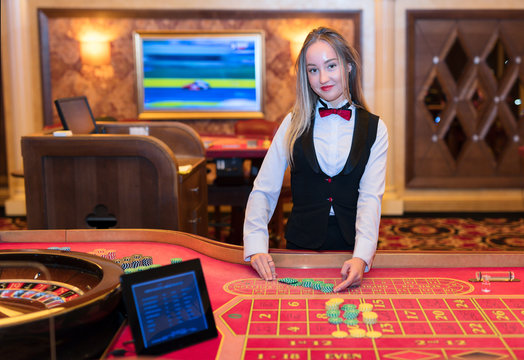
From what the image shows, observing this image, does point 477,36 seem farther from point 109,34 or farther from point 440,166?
point 109,34

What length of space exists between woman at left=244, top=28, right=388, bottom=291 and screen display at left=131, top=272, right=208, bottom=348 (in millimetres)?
624

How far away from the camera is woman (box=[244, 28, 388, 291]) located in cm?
201

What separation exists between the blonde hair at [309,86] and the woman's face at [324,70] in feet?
0.07

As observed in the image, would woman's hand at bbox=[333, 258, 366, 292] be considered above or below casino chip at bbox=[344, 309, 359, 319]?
above

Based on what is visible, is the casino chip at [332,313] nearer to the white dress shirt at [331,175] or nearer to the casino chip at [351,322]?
the casino chip at [351,322]

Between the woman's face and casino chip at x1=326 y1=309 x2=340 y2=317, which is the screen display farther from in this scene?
the woman's face

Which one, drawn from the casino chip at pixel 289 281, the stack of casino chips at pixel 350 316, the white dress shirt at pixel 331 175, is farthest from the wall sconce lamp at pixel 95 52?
the stack of casino chips at pixel 350 316

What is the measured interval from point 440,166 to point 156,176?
4.55 m

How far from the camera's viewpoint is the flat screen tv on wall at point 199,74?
7.00 m

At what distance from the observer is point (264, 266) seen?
66.6 inches

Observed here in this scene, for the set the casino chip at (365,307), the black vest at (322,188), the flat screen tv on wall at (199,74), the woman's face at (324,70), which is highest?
the flat screen tv on wall at (199,74)

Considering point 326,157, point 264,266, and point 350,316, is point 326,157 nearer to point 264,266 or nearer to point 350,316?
point 264,266

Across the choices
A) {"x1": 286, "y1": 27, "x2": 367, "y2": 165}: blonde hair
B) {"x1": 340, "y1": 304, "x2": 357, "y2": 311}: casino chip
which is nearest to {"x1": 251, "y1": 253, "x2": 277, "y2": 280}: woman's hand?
{"x1": 340, "y1": 304, "x2": 357, "y2": 311}: casino chip

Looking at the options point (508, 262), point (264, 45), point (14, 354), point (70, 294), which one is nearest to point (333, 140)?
point (508, 262)
